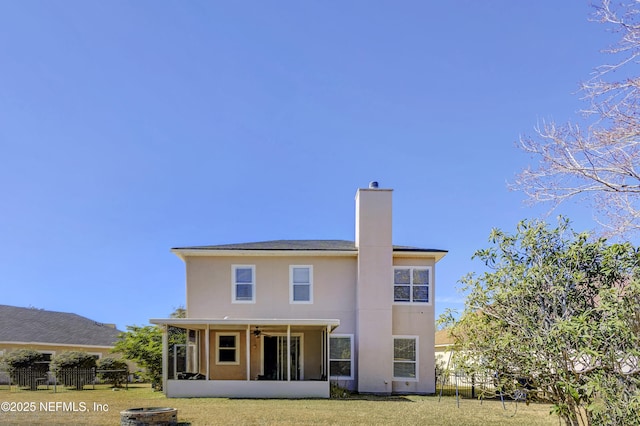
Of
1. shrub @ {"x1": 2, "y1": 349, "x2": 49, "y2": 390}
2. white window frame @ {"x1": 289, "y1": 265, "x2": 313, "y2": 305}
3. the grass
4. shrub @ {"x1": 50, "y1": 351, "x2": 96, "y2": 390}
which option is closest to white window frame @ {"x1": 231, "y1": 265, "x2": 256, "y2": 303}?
white window frame @ {"x1": 289, "y1": 265, "x2": 313, "y2": 305}

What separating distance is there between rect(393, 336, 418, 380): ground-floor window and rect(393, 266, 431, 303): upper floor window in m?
1.55

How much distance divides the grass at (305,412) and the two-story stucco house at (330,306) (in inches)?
93.7

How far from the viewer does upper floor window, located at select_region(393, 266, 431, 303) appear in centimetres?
1897

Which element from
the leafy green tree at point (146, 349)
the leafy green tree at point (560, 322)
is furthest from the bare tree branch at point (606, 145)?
the leafy green tree at point (146, 349)

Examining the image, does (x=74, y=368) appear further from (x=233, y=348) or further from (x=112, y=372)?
(x=233, y=348)

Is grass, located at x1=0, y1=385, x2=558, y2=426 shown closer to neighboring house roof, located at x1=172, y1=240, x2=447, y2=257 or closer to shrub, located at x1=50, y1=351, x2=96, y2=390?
neighboring house roof, located at x1=172, y1=240, x2=447, y2=257

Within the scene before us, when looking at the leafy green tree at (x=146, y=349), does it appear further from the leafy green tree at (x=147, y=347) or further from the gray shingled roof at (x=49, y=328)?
the gray shingled roof at (x=49, y=328)

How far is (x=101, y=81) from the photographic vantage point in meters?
15.1

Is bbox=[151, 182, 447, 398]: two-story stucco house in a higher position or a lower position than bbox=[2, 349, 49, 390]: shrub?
higher

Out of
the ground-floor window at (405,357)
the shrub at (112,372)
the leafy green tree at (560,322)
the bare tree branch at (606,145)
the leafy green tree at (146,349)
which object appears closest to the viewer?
the leafy green tree at (560,322)

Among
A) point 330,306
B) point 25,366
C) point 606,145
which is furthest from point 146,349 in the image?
point 606,145

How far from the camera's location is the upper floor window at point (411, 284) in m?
19.0

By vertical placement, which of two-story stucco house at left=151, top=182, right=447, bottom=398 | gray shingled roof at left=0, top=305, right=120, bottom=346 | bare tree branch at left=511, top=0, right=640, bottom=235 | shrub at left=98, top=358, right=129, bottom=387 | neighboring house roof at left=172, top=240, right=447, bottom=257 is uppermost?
bare tree branch at left=511, top=0, right=640, bottom=235

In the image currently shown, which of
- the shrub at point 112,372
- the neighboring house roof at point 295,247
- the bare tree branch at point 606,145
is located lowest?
the shrub at point 112,372
